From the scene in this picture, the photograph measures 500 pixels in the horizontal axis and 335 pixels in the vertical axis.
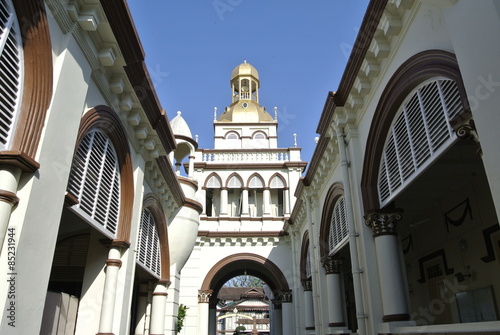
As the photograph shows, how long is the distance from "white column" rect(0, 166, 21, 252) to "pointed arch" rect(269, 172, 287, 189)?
19189 mm

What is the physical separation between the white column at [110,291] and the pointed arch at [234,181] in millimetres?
15539

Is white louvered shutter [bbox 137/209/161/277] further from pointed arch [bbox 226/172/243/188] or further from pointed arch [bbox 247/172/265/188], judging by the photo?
pointed arch [bbox 247/172/265/188]

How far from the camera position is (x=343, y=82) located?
28.9 feet

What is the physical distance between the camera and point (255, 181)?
23297mm

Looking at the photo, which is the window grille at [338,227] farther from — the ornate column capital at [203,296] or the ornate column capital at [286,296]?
the ornate column capital at [203,296]

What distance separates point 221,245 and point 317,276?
7.89 metres

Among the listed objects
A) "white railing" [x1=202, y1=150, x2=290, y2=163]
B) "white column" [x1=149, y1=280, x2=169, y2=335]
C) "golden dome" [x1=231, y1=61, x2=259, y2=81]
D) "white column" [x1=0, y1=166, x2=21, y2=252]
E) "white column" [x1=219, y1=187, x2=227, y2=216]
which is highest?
"golden dome" [x1=231, y1=61, x2=259, y2=81]

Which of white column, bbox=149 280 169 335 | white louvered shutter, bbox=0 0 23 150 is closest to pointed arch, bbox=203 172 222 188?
white column, bbox=149 280 169 335

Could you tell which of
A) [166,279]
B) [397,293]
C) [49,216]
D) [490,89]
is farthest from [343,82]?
[166,279]

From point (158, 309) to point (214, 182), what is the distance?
12.1m

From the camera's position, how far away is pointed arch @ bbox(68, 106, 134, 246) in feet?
22.2

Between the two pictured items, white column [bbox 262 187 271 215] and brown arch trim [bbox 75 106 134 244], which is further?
white column [bbox 262 187 271 215]

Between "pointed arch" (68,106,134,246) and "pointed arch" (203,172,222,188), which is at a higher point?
"pointed arch" (203,172,222,188)

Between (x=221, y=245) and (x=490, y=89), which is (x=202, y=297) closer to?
Answer: (x=221, y=245)
